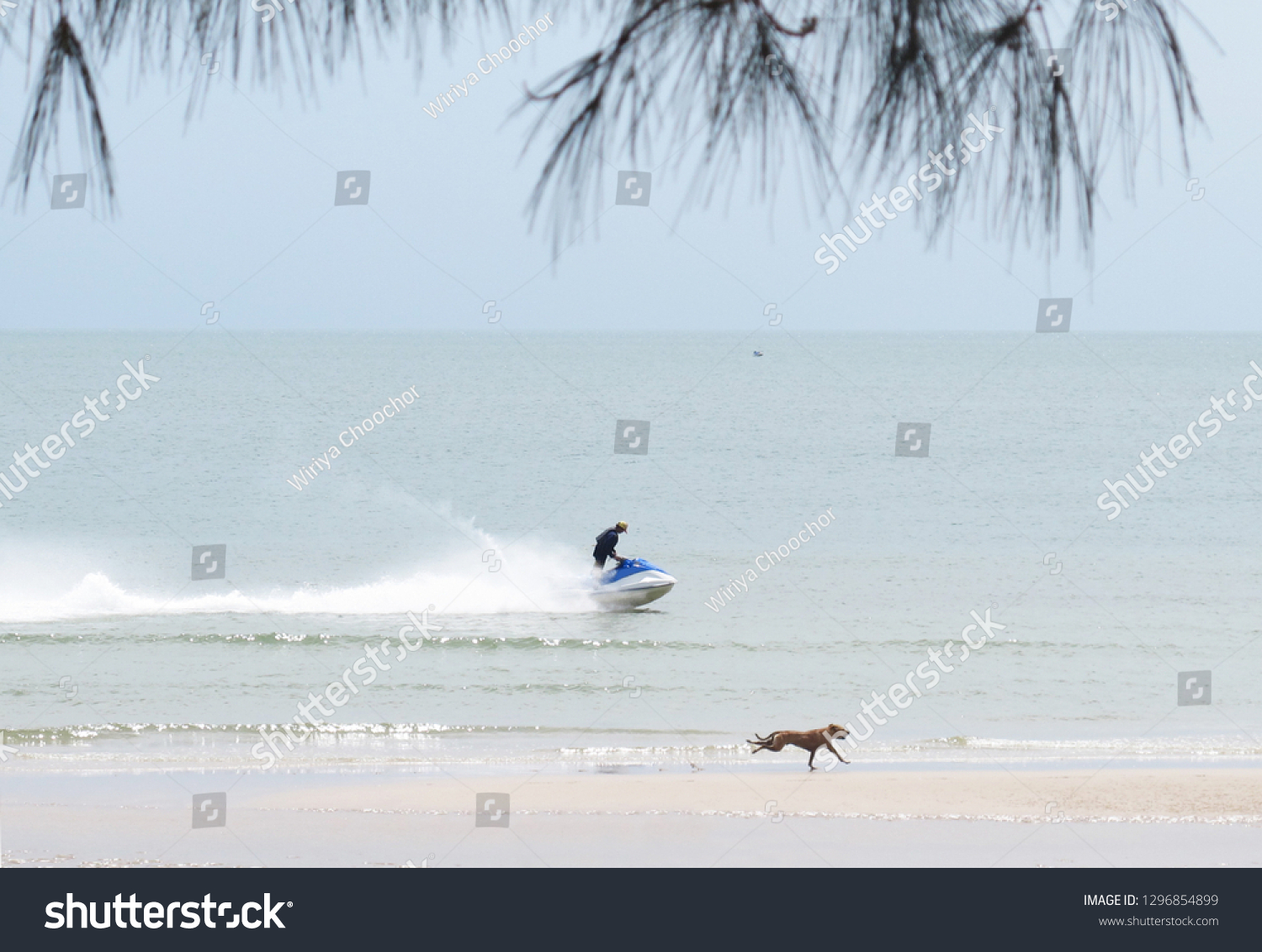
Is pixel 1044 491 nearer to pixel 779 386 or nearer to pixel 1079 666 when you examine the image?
pixel 1079 666

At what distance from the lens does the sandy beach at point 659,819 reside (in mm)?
9969

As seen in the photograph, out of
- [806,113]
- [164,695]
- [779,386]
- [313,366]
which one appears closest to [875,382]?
[779,386]

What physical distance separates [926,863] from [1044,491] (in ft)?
139

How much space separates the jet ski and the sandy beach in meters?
11.1

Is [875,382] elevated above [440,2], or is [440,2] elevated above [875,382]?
[875,382]

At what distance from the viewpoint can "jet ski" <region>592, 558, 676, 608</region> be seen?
24.2 meters

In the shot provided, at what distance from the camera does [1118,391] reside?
4323 inches
